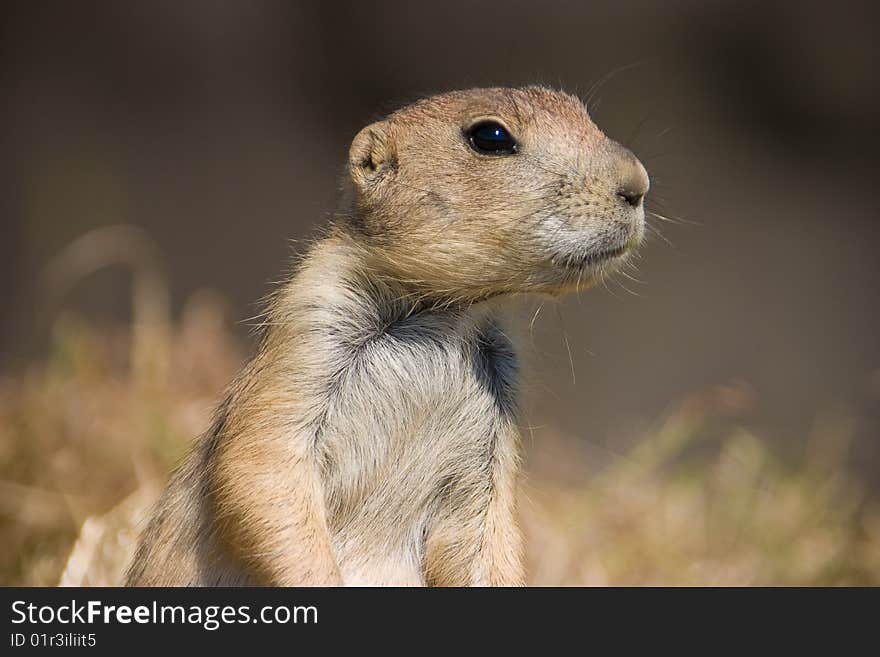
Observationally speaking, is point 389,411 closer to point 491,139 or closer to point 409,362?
point 409,362

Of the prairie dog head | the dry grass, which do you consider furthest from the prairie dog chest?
the dry grass

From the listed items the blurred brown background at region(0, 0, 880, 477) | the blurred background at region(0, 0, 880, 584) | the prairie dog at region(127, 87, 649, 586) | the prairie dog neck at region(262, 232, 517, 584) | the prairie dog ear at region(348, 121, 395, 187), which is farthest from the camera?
the blurred brown background at region(0, 0, 880, 477)

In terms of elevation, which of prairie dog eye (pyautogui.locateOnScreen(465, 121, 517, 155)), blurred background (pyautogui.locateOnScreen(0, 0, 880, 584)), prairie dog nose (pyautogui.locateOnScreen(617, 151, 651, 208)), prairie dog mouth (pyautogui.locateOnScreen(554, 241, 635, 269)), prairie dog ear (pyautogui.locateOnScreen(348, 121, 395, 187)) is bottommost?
prairie dog mouth (pyautogui.locateOnScreen(554, 241, 635, 269))

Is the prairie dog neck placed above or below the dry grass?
below

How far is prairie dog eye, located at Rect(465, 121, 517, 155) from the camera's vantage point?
11.8ft

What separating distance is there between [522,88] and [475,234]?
88 centimetres

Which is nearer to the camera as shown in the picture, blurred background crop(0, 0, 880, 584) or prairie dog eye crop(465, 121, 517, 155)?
prairie dog eye crop(465, 121, 517, 155)

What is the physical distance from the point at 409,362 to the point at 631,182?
0.93 m

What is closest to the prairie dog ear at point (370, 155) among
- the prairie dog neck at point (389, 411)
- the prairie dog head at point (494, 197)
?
the prairie dog head at point (494, 197)

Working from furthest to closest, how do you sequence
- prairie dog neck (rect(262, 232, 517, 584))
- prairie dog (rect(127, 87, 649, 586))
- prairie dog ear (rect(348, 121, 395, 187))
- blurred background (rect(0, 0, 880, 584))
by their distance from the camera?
blurred background (rect(0, 0, 880, 584)), prairie dog ear (rect(348, 121, 395, 187)), prairie dog neck (rect(262, 232, 517, 584)), prairie dog (rect(127, 87, 649, 586))

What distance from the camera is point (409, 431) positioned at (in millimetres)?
3605

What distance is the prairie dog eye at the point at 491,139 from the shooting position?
3592mm

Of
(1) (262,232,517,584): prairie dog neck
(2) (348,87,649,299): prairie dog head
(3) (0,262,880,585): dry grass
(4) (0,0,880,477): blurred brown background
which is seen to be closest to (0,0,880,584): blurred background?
(4) (0,0,880,477): blurred brown background

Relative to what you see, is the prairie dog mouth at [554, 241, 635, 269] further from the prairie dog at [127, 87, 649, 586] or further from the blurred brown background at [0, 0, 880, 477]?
the blurred brown background at [0, 0, 880, 477]
